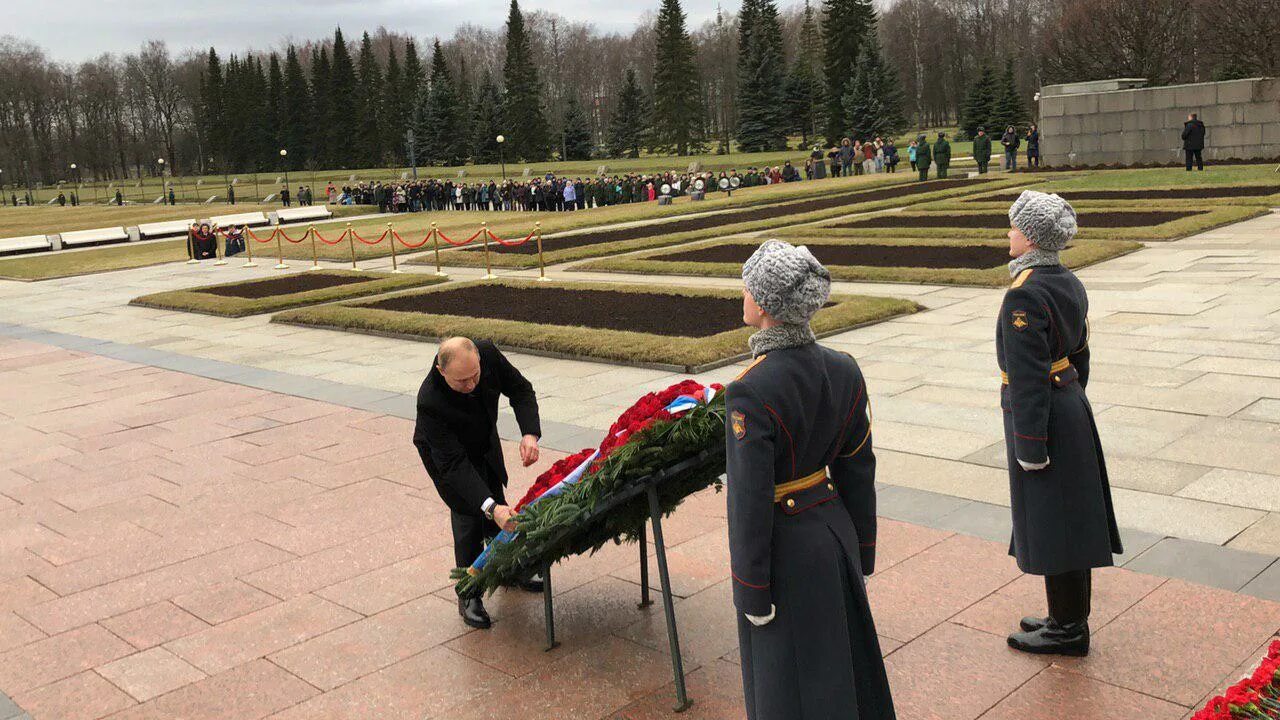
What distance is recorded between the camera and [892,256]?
20.0 metres

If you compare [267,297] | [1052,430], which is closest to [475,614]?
[1052,430]

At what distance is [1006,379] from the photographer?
4.79 meters

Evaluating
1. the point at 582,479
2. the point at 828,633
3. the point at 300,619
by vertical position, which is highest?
the point at 582,479

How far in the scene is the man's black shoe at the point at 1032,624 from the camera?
4938 millimetres

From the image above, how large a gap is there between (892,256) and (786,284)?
17.1 meters

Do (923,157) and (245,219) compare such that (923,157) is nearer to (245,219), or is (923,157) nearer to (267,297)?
(267,297)

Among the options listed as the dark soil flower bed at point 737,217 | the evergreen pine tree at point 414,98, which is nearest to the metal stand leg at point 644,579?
the dark soil flower bed at point 737,217

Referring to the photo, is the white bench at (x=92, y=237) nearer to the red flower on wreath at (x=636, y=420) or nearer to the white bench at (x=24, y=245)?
the white bench at (x=24, y=245)

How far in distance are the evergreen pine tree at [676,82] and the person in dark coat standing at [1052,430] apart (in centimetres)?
8182

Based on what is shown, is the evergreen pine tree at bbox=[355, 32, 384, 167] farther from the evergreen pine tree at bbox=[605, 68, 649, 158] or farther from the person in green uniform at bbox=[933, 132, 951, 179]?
the person in green uniform at bbox=[933, 132, 951, 179]

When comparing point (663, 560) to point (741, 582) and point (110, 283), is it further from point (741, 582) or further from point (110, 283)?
point (110, 283)

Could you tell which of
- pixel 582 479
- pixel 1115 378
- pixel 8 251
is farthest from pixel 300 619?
pixel 8 251

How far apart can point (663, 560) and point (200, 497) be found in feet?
15.9

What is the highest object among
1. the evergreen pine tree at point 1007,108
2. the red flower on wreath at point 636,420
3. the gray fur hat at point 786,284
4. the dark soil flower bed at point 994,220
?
the evergreen pine tree at point 1007,108
